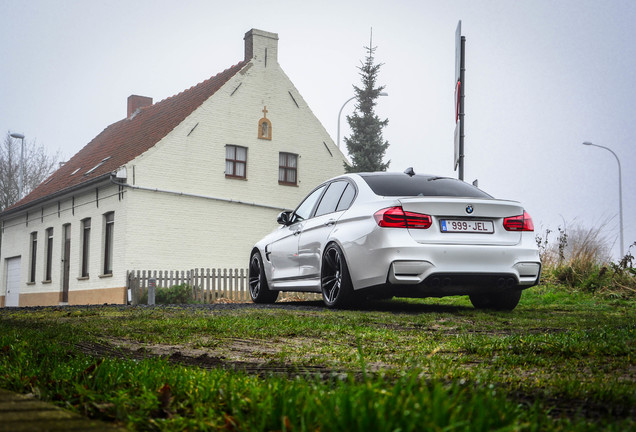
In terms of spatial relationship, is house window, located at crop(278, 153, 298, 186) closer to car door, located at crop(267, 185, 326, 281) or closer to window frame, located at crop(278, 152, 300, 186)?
window frame, located at crop(278, 152, 300, 186)

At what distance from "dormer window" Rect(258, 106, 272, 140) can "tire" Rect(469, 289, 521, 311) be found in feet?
67.2

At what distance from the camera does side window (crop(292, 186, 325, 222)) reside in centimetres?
1067

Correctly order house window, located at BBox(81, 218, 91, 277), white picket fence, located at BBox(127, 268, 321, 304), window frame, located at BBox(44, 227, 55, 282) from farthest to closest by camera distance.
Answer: window frame, located at BBox(44, 227, 55, 282) < house window, located at BBox(81, 218, 91, 277) < white picket fence, located at BBox(127, 268, 321, 304)

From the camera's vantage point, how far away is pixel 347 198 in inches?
373

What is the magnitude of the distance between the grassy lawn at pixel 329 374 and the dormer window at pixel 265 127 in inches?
899

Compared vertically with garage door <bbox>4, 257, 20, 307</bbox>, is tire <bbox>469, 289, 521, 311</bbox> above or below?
above

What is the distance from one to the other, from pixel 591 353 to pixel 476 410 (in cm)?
234

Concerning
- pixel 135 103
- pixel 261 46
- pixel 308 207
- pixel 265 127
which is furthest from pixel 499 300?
pixel 135 103

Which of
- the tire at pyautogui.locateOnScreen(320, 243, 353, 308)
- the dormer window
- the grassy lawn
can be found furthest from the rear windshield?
the dormer window

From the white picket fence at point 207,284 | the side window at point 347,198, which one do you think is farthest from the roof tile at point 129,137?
the side window at point 347,198

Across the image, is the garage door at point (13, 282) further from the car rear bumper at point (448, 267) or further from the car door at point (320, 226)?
the car rear bumper at point (448, 267)

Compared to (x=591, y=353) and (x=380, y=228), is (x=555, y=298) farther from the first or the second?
(x=591, y=353)

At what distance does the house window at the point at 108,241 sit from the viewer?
26812 mm

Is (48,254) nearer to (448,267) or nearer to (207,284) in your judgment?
(207,284)
